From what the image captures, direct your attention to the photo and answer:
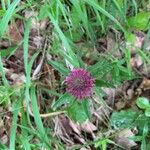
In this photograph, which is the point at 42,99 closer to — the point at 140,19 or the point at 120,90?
the point at 120,90

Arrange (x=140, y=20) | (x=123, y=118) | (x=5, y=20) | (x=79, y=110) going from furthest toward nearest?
(x=140, y=20), (x=123, y=118), (x=79, y=110), (x=5, y=20)

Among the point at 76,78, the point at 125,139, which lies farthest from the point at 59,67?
the point at 125,139

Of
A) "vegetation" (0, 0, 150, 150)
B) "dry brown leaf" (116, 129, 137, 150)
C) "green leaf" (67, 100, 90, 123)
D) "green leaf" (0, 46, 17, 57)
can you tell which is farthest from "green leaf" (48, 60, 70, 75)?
"dry brown leaf" (116, 129, 137, 150)

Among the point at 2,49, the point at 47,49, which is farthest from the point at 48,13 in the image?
the point at 2,49

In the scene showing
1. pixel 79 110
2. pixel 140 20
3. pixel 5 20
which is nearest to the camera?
pixel 5 20

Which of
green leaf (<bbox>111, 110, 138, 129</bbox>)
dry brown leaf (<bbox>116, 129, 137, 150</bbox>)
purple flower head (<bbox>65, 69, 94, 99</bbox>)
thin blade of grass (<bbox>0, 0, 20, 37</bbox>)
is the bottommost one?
dry brown leaf (<bbox>116, 129, 137, 150</bbox>)

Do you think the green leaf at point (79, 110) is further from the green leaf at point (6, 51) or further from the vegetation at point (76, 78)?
the green leaf at point (6, 51)

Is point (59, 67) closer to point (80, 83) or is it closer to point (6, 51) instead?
point (80, 83)

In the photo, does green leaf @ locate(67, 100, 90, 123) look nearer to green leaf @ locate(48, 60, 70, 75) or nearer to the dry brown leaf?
green leaf @ locate(48, 60, 70, 75)
